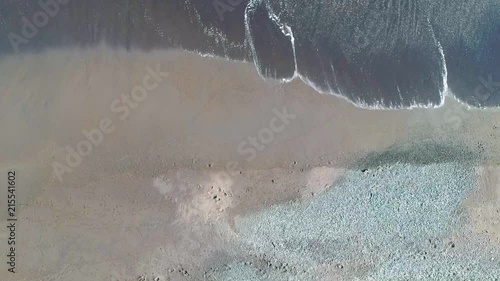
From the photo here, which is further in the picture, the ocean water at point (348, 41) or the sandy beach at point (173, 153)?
the ocean water at point (348, 41)

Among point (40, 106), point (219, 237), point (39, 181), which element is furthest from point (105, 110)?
point (219, 237)

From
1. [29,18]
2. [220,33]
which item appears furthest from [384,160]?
[29,18]

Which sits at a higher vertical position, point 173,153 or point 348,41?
point 348,41

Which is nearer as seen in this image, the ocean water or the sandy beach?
the sandy beach

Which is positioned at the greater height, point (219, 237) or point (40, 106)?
point (40, 106)

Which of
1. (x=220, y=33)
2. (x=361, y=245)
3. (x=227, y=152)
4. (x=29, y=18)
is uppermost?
(x=29, y=18)

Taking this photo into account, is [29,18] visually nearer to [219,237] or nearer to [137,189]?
[137,189]
